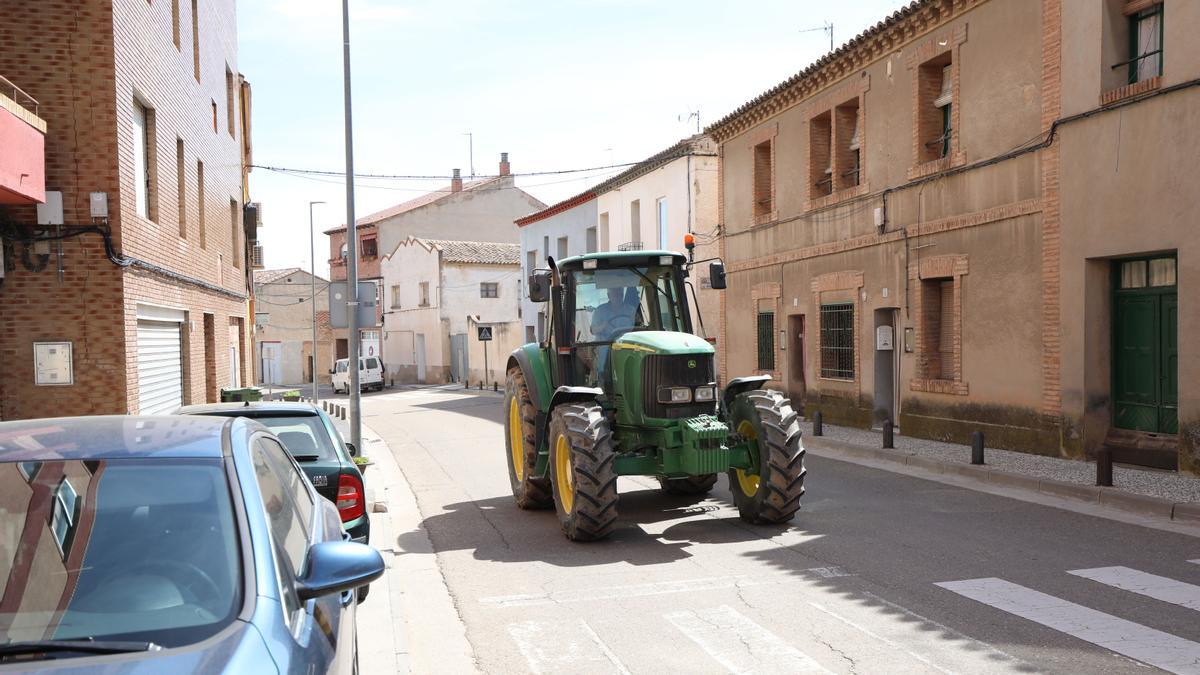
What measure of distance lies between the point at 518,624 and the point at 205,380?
13.4 m

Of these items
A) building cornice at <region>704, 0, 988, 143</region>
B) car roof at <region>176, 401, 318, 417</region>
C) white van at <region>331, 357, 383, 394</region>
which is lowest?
white van at <region>331, 357, 383, 394</region>

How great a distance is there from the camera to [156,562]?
9.64 ft

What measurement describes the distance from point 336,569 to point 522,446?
722cm

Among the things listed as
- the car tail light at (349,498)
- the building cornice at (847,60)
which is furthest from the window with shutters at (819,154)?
the car tail light at (349,498)

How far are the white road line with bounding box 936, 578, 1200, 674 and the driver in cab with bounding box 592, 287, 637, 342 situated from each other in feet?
14.1

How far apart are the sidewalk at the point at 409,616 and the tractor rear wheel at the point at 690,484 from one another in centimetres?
274

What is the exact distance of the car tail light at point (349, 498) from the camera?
684cm

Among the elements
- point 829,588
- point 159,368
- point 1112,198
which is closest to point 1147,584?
point 829,588

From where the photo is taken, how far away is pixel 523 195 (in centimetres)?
5828

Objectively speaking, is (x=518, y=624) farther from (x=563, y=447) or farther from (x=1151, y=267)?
(x=1151, y=267)

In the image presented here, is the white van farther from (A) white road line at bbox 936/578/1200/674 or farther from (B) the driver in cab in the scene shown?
(A) white road line at bbox 936/578/1200/674

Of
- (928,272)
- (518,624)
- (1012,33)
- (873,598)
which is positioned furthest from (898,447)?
(518,624)

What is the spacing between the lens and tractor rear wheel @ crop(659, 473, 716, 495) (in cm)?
1058

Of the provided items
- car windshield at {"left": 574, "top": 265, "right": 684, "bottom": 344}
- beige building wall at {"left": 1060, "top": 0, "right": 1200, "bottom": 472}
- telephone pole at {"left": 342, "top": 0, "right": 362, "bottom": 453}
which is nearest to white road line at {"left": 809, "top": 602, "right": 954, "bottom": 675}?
car windshield at {"left": 574, "top": 265, "right": 684, "bottom": 344}
